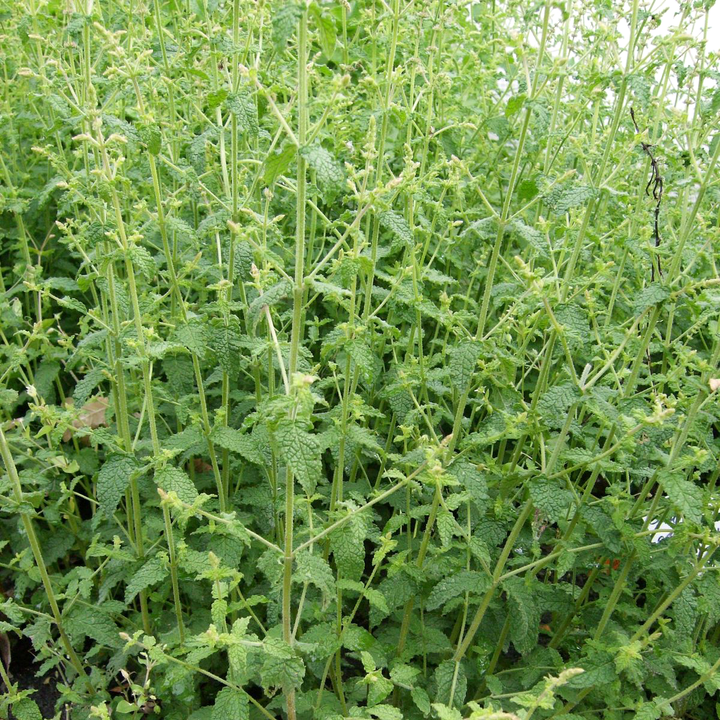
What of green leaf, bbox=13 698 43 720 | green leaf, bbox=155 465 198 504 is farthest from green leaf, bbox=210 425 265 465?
green leaf, bbox=13 698 43 720

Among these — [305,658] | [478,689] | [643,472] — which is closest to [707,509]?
[643,472]

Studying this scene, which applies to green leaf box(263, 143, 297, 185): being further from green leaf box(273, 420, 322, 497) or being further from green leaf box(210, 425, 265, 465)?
green leaf box(210, 425, 265, 465)

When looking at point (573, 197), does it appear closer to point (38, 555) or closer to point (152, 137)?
point (152, 137)

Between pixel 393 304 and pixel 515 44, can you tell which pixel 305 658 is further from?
pixel 515 44

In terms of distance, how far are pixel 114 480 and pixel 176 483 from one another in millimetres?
237

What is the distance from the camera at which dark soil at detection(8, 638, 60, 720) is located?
3.02 metres

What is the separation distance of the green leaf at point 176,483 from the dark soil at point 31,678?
1247mm

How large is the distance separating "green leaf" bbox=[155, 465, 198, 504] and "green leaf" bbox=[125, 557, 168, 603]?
0.32 meters

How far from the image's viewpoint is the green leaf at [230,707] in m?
2.14

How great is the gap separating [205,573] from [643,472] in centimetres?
147

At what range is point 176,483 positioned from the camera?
232 centimetres

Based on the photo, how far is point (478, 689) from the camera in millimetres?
2707

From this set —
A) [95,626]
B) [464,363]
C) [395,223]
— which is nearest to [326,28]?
[395,223]

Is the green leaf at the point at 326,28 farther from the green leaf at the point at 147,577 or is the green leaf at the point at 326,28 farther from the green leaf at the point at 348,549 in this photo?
the green leaf at the point at 147,577
